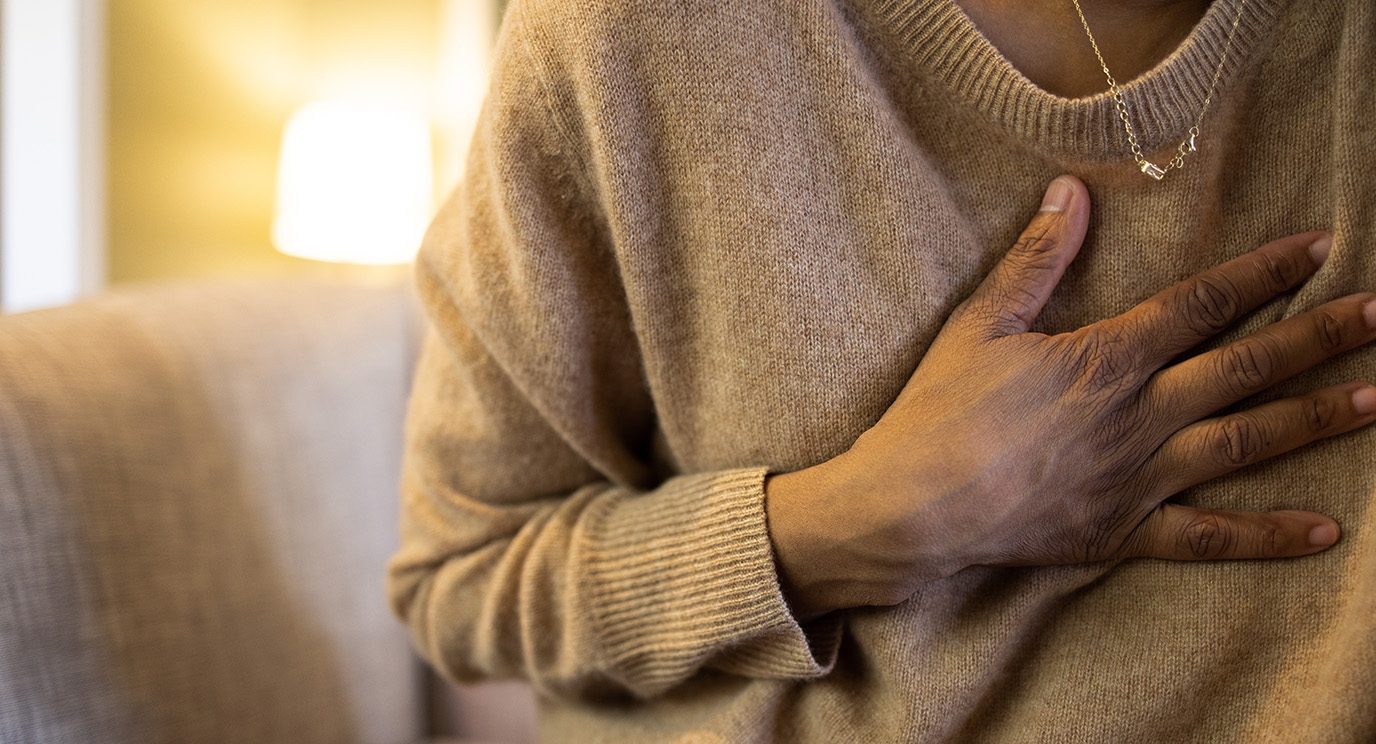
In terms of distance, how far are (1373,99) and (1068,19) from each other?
0.17 metres

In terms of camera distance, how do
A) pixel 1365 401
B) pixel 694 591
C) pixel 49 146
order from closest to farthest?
pixel 1365 401 < pixel 694 591 < pixel 49 146

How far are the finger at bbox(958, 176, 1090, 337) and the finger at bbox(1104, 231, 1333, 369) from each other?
0.15 ft

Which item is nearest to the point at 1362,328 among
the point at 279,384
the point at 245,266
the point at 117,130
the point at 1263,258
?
the point at 1263,258


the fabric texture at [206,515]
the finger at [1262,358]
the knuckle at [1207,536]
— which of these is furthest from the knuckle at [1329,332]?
the fabric texture at [206,515]

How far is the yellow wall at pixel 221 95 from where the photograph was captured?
2193mm

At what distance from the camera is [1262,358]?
579 millimetres

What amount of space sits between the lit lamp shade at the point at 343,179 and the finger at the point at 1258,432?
7.51 ft

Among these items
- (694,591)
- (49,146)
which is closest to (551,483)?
(694,591)

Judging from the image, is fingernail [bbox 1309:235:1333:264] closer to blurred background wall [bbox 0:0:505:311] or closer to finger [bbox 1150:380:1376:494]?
finger [bbox 1150:380:1376:494]

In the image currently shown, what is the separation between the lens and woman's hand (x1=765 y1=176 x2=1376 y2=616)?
583 mm

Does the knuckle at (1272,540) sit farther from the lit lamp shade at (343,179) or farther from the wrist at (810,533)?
the lit lamp shade at (343,179)

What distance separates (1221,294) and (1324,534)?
0.14m

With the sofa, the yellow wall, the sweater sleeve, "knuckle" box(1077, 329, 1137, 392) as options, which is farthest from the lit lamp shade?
"knuckle" box(1077, 329, 1137, 392)

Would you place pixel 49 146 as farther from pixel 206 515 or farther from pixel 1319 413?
pixel 1319 413
